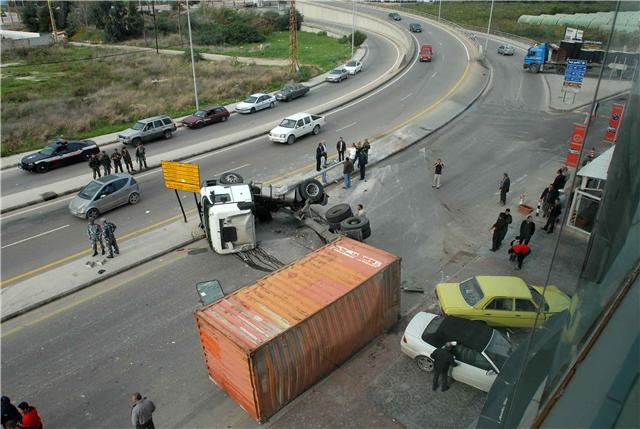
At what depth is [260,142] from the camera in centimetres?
2736

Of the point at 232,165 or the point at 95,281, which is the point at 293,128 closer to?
the point at 232,165

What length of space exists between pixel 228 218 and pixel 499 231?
8.56 meters

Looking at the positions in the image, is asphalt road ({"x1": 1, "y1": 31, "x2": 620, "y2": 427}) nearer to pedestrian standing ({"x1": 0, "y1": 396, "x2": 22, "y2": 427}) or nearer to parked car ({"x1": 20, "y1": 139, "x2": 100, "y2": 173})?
pedestrian standing ({"x1": 0, "y1": 396, "x2": 22, "y2": 427})

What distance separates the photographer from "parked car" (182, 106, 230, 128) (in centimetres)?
3089

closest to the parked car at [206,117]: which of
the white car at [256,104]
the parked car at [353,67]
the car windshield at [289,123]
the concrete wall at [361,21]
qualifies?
the white car at [256,104]

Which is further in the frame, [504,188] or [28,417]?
[504,188]

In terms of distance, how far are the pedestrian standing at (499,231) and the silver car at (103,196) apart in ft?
46.1

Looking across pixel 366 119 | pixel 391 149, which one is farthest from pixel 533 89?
pixel 391 149

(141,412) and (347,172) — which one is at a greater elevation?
(347,172)

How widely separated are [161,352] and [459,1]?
11886 centimetres

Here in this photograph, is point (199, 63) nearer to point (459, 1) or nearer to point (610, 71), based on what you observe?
point (610, 71)

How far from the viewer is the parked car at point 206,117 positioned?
101 feet

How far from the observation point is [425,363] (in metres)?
10.5

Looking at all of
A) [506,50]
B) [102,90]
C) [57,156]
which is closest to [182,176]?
[57,156]
